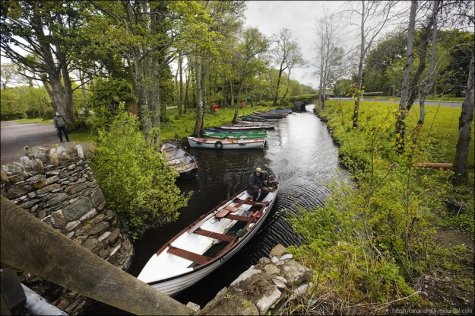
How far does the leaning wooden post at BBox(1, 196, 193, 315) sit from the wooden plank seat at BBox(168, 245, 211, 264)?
153 inches

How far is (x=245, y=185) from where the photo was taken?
12.8 metres

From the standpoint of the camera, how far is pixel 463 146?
27.0 feet

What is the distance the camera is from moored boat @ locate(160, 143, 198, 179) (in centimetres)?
1290

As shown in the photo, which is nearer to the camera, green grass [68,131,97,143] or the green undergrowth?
the green undergrowth

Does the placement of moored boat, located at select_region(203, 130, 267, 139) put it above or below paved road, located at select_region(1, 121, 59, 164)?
below

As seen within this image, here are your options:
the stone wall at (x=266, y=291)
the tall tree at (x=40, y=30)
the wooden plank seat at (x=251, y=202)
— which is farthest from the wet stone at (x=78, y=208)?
the tall tree at (x=40, y=30)

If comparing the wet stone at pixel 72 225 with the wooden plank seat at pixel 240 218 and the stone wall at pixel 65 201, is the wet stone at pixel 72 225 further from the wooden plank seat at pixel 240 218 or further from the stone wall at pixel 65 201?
the wooden plank seat at pixel 240 218

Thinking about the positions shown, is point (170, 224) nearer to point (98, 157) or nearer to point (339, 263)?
point (98, 157)

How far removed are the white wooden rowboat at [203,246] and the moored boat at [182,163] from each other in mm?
4471

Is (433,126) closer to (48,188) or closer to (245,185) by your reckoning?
(245,185)

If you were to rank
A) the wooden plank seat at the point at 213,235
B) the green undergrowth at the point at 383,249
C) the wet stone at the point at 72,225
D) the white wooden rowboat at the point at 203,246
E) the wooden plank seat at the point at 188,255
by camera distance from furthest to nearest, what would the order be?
the wooden plank seat at the point at 213,235
the wooden plank seat at the point at 188,255
the white wooden rowboat at the point at 203,246
the wet stone at the point at 72,225
the green undergrowth at the point at 383,249

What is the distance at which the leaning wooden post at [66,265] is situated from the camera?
4.67 feet

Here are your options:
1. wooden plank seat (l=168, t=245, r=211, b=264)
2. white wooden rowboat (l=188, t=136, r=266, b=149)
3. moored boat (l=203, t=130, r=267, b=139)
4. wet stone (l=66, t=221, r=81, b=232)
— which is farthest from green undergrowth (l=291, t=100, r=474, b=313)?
Answer: moored boat (l=203, t=130, r=267, b=139)

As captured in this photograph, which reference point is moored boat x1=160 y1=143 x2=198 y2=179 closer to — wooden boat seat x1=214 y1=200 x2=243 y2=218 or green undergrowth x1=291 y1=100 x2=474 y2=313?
wooden boat seat x1=214 y1=200 x2=243 y2=218
